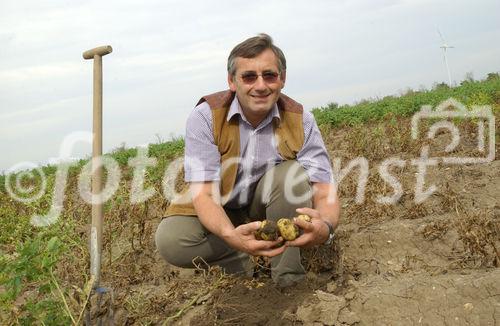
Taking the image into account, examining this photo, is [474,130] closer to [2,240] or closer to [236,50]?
[236,50]

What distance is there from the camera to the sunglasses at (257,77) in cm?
306

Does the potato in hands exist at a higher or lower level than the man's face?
lower

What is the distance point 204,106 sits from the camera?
→ 3.26 meters

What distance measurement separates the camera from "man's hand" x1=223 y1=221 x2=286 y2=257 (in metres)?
2.75

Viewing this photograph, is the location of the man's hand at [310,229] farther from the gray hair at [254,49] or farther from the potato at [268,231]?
the gray hair at [254,49]

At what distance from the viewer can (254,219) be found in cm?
359

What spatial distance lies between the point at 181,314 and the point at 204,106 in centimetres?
Result: 107

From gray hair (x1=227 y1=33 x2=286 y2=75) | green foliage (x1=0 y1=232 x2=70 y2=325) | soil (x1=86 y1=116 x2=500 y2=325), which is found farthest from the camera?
gray hair (x1=227 y1=33 x2=286 y2=75)

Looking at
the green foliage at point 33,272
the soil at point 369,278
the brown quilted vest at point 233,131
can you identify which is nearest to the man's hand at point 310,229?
the soil at point 369,278

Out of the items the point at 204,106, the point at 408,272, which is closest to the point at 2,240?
the point at 204,106

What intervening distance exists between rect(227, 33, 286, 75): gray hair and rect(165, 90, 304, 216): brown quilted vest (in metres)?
0.19

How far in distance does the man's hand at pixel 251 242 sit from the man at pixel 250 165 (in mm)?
166

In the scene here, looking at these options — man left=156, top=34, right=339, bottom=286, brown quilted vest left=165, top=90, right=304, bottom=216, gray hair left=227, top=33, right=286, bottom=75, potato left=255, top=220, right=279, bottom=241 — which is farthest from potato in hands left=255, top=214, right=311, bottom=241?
gray hair left=227, top=33, right=286, bottom=75

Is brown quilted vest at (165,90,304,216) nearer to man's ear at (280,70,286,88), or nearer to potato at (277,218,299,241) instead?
man's ear at (280,70,286,88)
